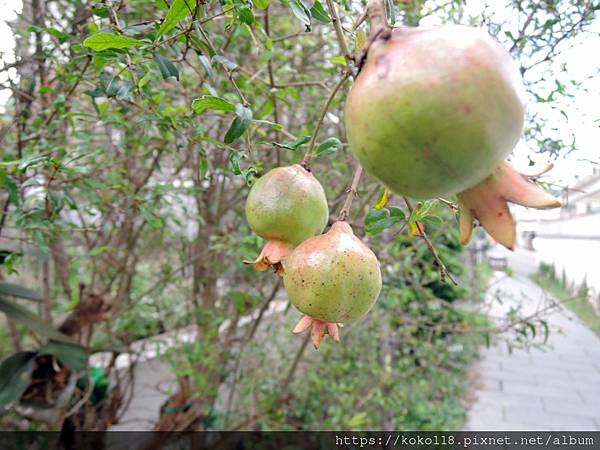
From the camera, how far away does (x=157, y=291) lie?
2.64 metres

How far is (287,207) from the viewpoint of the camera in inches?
26.4

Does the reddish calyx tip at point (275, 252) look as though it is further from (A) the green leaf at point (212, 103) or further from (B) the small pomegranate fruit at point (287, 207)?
(A) the green leaf at point (212, 103)

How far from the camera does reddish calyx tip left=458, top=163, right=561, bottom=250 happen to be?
0.50 metres

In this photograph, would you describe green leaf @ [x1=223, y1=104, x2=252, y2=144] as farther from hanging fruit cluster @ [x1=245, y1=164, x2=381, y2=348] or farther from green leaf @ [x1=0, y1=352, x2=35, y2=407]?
green leaf @ [x1=0, y1=352, x2=35, y2=407]

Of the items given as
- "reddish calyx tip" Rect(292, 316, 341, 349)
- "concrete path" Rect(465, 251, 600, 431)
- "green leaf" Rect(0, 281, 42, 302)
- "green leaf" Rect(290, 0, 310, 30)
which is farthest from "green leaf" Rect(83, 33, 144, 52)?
"concrete path" Rect(465, 251, 600, 431)

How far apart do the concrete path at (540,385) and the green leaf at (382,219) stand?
2.33 meters

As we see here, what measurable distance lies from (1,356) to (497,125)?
11.9ft

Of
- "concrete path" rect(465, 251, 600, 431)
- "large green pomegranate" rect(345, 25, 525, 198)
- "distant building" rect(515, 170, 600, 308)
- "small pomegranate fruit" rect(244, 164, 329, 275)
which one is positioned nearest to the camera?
"large green pomegranate" rect(345, 25, 525, 198)

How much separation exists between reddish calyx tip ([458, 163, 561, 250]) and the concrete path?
2546 millimetres

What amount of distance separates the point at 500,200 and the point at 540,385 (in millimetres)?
4391

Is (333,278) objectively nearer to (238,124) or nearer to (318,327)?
(318,327)

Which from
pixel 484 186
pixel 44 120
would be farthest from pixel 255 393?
pixel 484 186

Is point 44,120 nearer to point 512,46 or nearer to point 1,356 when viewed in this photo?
point 512,46

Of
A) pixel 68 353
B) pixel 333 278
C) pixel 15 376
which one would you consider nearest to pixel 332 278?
pixel 333 278
